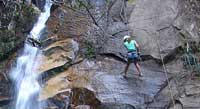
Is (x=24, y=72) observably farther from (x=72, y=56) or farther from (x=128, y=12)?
(x=128, y=12)

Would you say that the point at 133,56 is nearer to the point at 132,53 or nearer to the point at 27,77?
the point at 132,53

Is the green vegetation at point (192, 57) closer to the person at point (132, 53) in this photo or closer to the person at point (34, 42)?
the person at point (132, 53)

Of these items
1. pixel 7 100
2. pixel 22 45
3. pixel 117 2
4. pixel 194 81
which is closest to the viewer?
pixel 194 81

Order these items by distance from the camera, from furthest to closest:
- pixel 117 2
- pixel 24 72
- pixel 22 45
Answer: pixel 117 2 < pixel 22 45 < pixel 24 72

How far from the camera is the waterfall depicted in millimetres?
13508

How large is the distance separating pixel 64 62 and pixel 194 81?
158 inches

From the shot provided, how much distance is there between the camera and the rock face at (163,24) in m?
14.4

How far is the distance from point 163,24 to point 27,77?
4875mm

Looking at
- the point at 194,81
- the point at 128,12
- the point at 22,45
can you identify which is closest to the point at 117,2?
the point at 128,12

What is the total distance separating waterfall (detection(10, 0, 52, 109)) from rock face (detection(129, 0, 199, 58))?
3.52 meters

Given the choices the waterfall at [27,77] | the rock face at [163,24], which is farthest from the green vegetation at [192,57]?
the waterfall at [27,77]

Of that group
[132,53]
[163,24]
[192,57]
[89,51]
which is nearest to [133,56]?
[132,53]

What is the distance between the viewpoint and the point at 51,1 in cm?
→ 1833

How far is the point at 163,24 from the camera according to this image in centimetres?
1522
